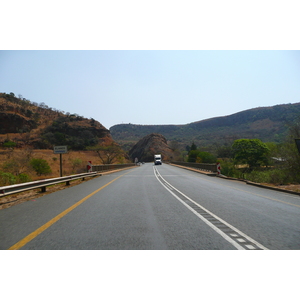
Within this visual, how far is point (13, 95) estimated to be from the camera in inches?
4318

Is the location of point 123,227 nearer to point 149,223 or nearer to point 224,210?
point 149,223

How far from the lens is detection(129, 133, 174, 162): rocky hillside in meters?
156

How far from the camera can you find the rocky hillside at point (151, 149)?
511ft

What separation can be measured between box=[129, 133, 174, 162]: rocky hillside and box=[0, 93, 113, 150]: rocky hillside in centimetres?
4583

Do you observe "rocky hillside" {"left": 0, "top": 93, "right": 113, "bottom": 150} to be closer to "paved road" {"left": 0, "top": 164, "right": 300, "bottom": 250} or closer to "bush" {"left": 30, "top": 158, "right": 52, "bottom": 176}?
"bush" {"left": 30, "top": 158, "right": 52, "bottom": 176}

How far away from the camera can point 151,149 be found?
159375mm

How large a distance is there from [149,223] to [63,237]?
2.02 metres

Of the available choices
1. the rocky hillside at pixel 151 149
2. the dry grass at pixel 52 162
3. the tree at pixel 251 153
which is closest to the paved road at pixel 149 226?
the dry grass at pixel 52 162

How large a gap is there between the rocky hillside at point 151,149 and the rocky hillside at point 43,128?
45829 mm

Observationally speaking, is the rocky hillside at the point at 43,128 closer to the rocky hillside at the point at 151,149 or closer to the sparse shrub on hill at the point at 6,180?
the rocky hillside at the point at 151,149

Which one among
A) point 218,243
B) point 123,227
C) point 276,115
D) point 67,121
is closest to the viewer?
point 218,243

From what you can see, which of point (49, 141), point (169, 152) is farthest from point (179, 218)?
point (169, 152)

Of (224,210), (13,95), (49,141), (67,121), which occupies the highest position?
(13,95)

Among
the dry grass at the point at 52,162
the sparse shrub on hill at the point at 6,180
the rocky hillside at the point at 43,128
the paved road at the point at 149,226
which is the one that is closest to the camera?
the paved road at the point at 149,226
